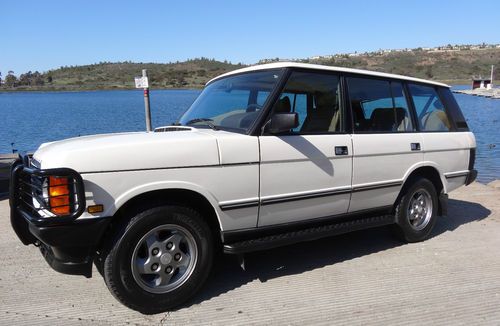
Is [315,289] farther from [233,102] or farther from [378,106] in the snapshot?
[378,106]

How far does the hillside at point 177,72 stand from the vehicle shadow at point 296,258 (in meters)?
58.5

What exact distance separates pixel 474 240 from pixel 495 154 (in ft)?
46.0

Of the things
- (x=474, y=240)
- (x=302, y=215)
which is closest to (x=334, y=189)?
(x=302, y=215)

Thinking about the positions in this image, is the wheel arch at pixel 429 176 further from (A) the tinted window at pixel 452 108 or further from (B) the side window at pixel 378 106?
(A) the tinted window at pixel 452 108

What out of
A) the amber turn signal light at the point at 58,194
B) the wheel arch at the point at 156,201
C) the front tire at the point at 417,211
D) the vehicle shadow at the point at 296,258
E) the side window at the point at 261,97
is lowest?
the vehicle shadow at the point at 296,258

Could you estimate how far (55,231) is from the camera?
3.13 m

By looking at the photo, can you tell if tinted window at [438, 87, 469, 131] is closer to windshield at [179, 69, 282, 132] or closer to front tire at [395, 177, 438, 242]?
front tire at [395, 177, 438, 242]

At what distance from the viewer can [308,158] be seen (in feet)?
13.7

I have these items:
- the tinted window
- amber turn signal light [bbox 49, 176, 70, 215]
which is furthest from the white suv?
the tinted window

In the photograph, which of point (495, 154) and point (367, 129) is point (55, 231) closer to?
point (367, 129)

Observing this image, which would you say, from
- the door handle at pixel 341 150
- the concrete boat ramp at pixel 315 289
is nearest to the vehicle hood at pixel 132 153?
the concrete boat ramp at pixel 315 289

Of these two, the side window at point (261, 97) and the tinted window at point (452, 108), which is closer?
the side window at point (261, 97)

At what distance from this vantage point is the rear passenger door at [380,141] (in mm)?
4664

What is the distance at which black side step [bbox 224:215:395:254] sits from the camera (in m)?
3.87
